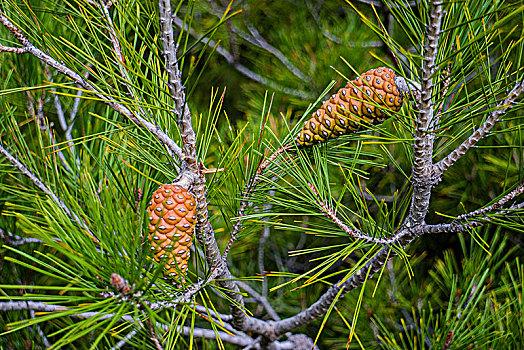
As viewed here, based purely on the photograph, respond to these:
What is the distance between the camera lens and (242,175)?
53cm

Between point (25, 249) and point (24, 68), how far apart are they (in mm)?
305

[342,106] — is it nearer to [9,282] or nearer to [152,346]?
[152,346]

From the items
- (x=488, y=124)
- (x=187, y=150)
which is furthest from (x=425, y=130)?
(x=187, y=150)

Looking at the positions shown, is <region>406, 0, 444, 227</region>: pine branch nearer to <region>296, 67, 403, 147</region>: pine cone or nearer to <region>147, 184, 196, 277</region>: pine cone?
<region>296, 67, 403, 147</region>: pine cone

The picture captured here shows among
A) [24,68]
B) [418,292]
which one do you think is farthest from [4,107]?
[418,292]

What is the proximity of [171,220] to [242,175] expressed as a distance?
0.18 metres

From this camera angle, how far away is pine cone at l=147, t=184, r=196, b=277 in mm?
362

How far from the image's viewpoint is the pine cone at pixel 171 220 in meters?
0.36

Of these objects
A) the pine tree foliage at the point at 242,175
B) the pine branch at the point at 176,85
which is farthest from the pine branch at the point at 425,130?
the pine branch at the point at 176,85

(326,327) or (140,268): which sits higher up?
(140,268)

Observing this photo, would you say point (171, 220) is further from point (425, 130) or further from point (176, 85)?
point (425, 130)

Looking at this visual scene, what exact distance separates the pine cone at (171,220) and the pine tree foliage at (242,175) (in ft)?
0.05

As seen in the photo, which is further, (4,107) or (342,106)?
(4,107)

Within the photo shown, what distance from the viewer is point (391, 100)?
399 mm
